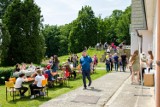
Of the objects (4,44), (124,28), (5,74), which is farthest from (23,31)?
(124,28)

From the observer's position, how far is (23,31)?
38.2 m

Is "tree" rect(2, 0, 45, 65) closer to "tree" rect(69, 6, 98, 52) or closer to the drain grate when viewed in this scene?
the drain grate

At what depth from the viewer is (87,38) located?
7375cm

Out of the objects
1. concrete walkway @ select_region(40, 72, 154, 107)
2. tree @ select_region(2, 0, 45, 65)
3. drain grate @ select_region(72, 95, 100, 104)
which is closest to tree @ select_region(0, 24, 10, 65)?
tree @ select_region(2, 0, 45, 65)

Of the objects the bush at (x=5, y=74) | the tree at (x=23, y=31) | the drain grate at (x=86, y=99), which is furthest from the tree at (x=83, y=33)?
the drain grate at (x=86, y=99)

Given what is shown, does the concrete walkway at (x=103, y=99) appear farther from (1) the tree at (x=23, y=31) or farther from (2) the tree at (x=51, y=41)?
(2) the tree at (x=51, y=41)

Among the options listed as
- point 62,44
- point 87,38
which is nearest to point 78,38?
point 87,38

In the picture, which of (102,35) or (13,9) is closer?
(13,9)

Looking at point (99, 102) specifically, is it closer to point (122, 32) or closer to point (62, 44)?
point (122, 32)

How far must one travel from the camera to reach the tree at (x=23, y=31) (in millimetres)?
37312

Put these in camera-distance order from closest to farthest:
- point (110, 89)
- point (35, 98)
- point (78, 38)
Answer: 1. point (35, 98)
2. point (110, 89)
3. point (78, 38)

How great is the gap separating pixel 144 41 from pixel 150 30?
3.10 ft

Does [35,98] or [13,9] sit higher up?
[13,9]

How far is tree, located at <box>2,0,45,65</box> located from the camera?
122 feet
